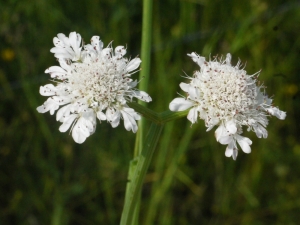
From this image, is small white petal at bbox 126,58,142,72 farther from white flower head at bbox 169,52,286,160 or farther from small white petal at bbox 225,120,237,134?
small white petal at bbox 225,120,237,134

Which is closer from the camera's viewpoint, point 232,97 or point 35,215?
→ point 232,97

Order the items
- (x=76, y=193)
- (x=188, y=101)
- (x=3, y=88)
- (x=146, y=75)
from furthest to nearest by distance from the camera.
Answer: (x=3, y=88), (x=76, y=193), (x=146, y=75), (x=188, y=101)

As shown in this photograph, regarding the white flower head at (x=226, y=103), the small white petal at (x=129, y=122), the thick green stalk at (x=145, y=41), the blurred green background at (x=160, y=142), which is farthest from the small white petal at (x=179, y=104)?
the blurred green background at (x=160, y=142)

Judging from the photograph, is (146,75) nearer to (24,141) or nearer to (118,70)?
(118,70)

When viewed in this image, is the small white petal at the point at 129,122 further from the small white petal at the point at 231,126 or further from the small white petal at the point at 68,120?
the small white petal at the point at 231,126

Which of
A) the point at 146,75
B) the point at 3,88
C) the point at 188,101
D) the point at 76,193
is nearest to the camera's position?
the point at 188,101

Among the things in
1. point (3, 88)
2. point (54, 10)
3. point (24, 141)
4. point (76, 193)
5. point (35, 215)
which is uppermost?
point (54, 10)

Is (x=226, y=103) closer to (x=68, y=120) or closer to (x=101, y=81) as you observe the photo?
(x=101, y=81)

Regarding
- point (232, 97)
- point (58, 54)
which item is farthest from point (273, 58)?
point (58, 54)
